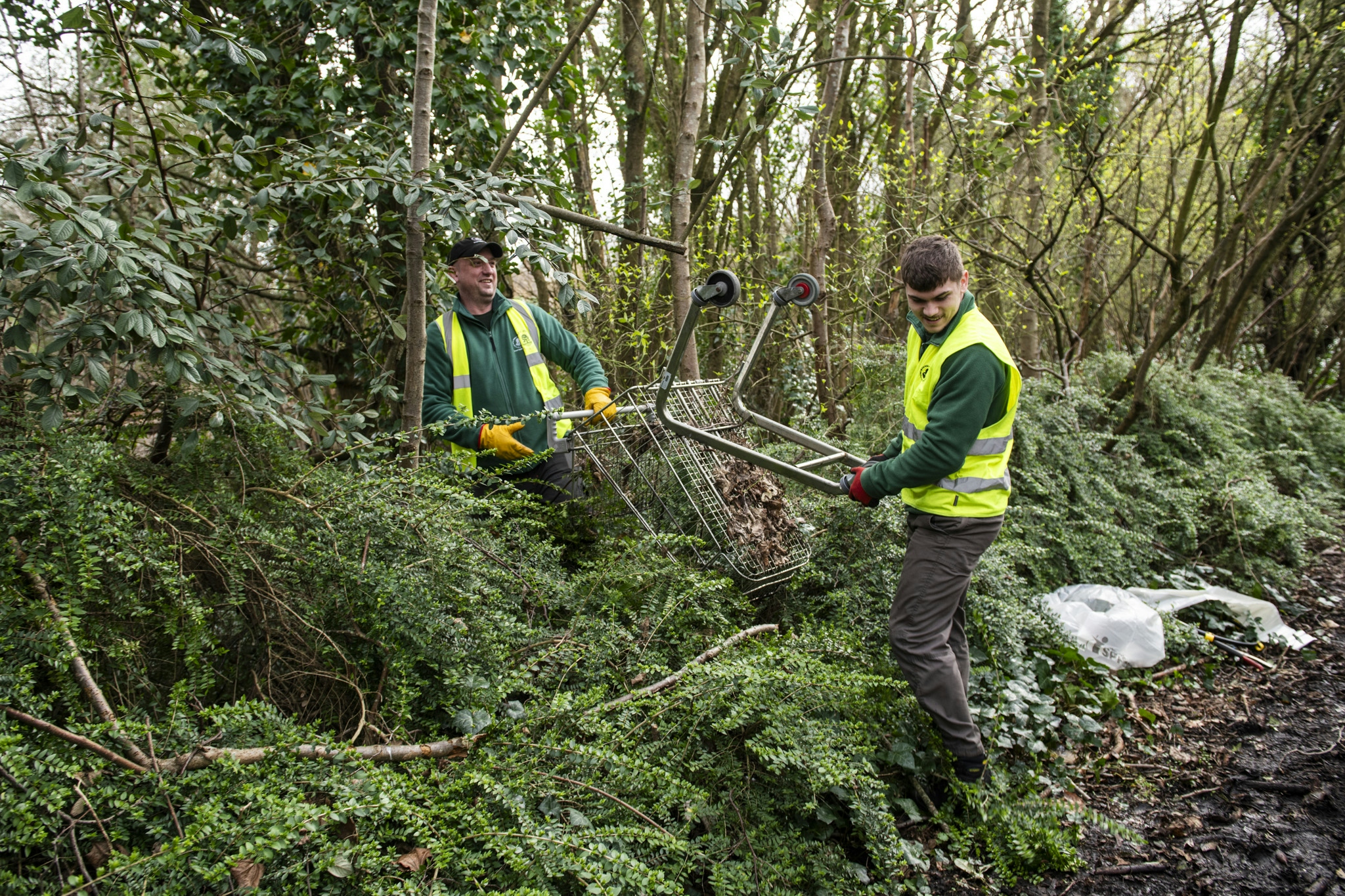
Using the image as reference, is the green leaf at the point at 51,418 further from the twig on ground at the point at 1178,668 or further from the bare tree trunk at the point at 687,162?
the twig on ground at the point at 1178,668

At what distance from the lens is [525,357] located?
3842 millimetres

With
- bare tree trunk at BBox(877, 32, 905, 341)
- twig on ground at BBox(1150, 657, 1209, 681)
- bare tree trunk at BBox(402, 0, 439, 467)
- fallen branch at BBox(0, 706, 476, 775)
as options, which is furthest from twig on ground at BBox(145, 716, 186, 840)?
bare tree trunk at BBox(877, 32, 905, 341)

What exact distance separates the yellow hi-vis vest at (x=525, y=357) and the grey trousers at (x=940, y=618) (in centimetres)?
160

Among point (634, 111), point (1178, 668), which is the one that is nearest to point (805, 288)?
point (1178, 668)

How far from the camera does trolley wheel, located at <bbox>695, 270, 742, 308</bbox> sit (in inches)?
98.7

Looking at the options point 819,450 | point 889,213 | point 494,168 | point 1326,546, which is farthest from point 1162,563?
point 494,168

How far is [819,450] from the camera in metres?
3.14

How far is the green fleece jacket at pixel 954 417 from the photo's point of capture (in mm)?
2609

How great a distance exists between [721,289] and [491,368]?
164 centimetres

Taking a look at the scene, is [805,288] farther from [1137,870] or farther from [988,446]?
[1137,870]

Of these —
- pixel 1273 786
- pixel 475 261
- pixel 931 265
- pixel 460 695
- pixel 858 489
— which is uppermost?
pixel 931 265

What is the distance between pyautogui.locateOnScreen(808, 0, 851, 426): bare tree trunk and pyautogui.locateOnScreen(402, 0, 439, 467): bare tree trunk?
3495 millimetres

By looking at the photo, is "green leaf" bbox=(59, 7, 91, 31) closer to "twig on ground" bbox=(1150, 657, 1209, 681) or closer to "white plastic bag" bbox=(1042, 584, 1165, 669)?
"white plastic bag" bbox=(1042, 584, 1165, 669)

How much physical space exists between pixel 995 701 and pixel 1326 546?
4333 mm
